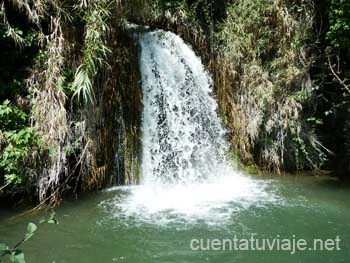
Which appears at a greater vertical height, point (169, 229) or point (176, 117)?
point (176, 117)

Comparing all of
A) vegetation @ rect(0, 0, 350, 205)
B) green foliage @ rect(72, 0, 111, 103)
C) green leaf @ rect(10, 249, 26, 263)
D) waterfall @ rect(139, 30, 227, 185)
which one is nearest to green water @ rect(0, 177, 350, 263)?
vegetation @ rect(0, 0, 350, 205)

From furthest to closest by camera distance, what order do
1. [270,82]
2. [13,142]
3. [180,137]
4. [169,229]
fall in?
1. [270,82]
2. [180,137]
3. [13,142]
4. [169,229]

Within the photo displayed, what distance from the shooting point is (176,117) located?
682 cm

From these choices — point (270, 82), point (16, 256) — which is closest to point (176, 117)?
point (270, 82)

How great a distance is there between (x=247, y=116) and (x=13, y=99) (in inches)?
145

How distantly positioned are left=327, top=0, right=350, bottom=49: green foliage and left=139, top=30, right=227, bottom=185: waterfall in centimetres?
208

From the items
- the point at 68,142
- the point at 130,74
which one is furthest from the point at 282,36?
the point at 68,142

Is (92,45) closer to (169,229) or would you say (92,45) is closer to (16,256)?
(169,229)

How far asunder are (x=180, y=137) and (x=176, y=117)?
0.32 meters

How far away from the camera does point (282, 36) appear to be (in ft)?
23.0

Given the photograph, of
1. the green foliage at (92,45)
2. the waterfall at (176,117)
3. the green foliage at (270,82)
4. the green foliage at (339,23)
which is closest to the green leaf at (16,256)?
the green foliage at (92,45)

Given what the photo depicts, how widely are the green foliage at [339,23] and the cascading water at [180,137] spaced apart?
2.06 m

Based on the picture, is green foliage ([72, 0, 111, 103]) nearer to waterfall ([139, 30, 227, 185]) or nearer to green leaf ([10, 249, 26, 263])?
waterfall ([139, 30, 227, 185])

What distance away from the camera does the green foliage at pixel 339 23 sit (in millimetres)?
6312
